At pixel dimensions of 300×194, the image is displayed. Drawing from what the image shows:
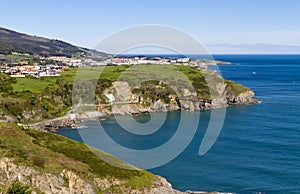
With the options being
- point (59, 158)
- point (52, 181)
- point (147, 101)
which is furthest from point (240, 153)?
point (147, 101)

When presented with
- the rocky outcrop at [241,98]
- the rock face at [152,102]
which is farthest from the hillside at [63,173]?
the rocky outcrop at [241,98]

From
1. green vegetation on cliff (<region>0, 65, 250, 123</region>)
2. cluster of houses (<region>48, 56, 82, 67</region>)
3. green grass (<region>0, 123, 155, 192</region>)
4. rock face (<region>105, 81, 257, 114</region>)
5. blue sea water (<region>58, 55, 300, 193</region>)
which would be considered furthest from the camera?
cluster of houses (<region>48, 56, 82, 67</region>)

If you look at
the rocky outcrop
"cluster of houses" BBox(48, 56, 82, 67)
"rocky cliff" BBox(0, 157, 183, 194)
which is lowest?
"rocky cliff" BBox(0, 157, 183, 194)

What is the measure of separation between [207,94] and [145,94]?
15897 mm

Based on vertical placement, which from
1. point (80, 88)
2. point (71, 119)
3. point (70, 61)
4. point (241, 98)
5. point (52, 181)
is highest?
point (70, 61)

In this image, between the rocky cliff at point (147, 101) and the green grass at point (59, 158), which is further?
the rocky cliff at point (147, 101)

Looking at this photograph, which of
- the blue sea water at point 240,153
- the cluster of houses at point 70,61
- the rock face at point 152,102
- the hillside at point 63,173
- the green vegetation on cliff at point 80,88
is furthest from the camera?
the cluster of houses at point 70,61

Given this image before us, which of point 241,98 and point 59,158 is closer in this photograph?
point 59,158

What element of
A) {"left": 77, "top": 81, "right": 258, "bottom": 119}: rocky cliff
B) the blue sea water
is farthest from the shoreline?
the blue sea water

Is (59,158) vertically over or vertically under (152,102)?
under

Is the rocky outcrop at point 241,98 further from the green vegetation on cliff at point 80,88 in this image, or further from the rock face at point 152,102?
the rock face at point 152,102

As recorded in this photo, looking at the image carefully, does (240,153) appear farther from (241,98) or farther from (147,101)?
(241,98)

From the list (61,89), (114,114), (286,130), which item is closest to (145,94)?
(114,114)

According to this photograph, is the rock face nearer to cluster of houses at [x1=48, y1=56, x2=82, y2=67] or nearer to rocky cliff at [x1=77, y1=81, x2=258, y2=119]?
rocky cliff at [x1=77, y1=81, x2=258, y2=119]
